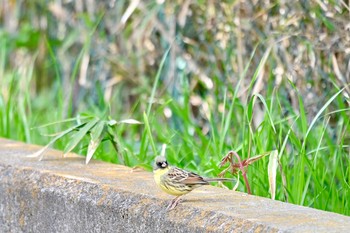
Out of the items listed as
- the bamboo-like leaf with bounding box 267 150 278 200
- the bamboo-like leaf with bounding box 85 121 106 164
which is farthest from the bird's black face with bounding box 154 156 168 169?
the bamboo-like leaf with bounding box 85 121 106 164

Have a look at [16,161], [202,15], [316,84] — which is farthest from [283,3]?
[16,161]

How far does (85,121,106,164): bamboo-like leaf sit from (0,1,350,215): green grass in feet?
0.22

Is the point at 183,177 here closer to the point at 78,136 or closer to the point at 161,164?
the point at 161,164

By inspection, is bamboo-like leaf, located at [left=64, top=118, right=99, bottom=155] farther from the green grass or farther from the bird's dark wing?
the bird's dark wing

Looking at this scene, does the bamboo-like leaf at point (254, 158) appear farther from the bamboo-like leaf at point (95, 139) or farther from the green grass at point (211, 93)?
the bamboo-like leaf at point (95, 139)

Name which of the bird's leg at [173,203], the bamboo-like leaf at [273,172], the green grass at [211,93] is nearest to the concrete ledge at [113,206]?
the bird's leg at [173,203]

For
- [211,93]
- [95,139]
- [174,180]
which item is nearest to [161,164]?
[174,180]

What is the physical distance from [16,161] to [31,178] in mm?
307

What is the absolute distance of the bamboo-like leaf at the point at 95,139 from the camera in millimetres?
4174

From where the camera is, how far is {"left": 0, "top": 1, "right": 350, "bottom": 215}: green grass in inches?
153

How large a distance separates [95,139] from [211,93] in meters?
1.87

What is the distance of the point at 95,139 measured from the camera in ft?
13.8

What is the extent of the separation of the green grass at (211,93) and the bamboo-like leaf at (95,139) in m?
0.07

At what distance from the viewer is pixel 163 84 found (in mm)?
6766
